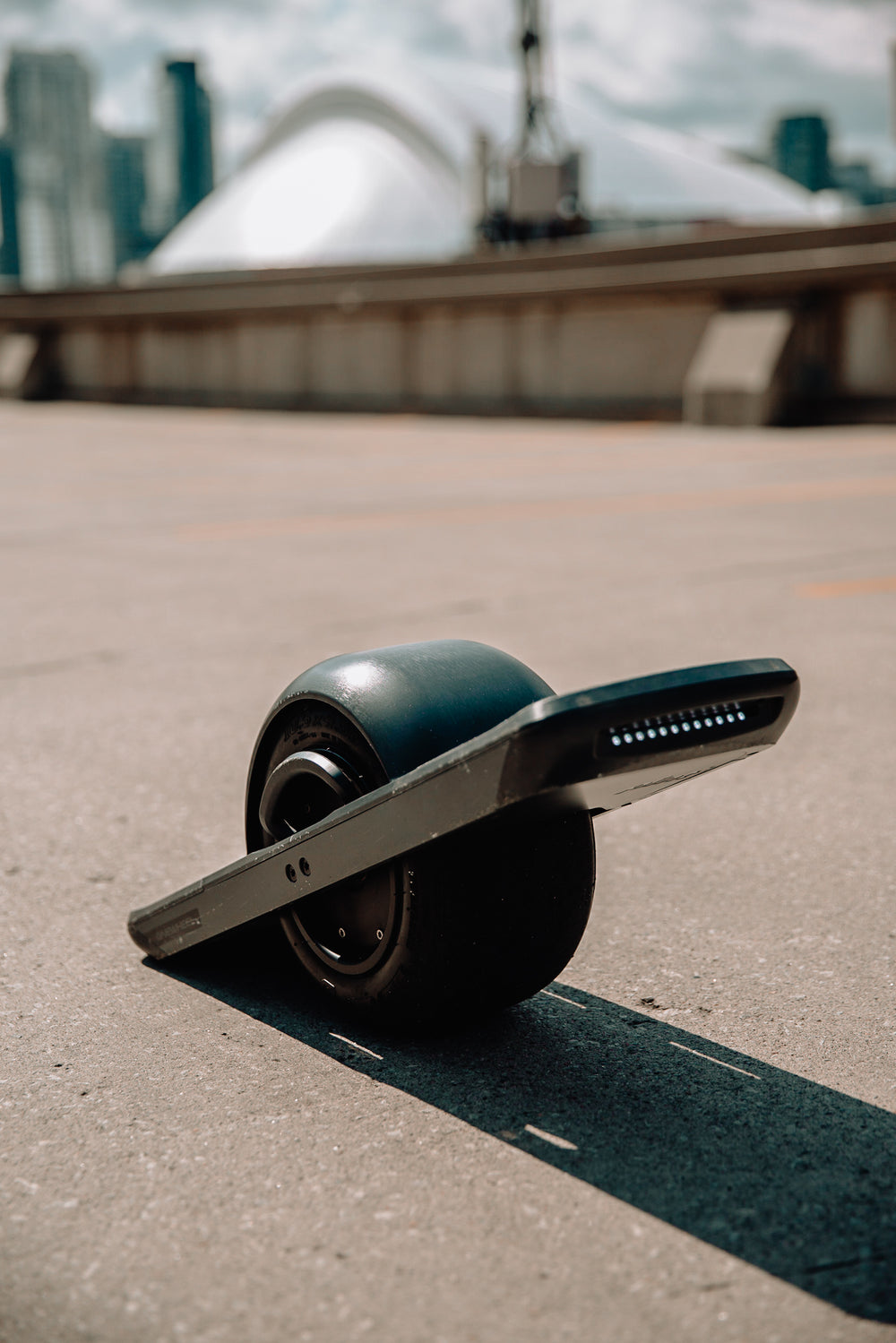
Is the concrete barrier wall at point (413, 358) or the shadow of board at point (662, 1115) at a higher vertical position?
the concrete barrier wall at point (413, 358)

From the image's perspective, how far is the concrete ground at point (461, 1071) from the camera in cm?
176

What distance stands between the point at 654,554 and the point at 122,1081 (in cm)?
650

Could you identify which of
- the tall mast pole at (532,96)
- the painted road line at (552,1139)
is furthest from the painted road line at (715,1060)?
the tall mast pole at (532,96)

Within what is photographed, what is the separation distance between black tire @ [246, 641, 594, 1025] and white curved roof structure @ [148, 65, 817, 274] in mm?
51824

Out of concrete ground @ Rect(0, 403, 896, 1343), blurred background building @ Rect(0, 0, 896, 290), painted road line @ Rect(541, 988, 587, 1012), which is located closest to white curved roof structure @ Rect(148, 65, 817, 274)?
blurred background building @ Rect(0, 0, 896, 290)

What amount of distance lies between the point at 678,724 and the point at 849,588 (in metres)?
5.59

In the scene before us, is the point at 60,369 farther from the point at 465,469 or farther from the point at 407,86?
the point at 407,86

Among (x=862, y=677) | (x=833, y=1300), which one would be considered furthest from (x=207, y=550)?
(x=833, y=1300)

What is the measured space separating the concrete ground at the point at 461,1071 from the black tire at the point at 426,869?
140mm

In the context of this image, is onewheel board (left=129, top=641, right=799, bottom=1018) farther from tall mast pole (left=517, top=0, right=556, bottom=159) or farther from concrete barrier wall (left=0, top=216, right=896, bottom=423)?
tall mast pole (left=517, top=0, right=556, bottom=159)

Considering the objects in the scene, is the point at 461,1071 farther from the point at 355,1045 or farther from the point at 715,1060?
the point at 715,1060

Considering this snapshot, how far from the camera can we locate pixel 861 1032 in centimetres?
249

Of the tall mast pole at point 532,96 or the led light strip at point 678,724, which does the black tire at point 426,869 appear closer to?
the led light strip at point 678,724

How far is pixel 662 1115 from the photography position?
220 cm
